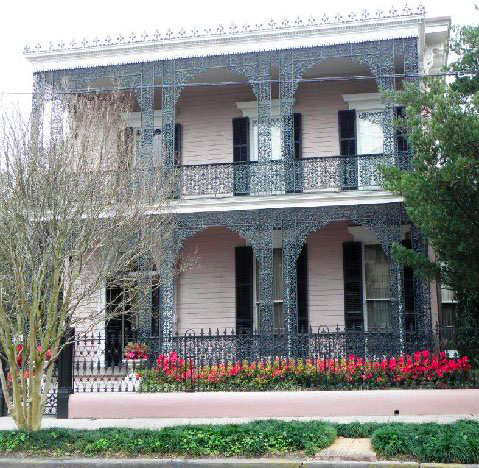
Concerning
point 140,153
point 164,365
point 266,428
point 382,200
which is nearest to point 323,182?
point 382,200

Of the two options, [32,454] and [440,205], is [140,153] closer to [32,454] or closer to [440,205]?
[440,205]

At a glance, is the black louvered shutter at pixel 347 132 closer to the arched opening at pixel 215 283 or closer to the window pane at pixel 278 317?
the arched opening at pixel 215 283

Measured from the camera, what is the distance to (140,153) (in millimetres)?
15664

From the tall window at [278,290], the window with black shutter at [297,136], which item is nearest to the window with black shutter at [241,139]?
the window with black shutter at [297,136]

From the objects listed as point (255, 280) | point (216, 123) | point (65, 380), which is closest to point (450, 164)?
point (65, 380)

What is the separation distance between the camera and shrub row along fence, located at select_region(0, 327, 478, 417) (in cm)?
1315

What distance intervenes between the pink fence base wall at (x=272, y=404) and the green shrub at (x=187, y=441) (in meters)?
2.64

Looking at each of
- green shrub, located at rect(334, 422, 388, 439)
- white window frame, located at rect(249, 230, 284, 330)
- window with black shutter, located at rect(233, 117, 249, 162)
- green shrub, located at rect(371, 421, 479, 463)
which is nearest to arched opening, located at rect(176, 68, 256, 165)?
window with black shutter, located at rect(233, 117, 249, 162)

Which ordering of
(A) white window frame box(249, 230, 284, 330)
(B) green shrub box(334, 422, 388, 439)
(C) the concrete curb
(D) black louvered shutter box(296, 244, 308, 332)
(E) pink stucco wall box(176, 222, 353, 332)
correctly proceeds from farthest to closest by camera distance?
(E) pink stucco wall box(176, 222, 353, 332), (D) black louvered shutter box(296, 244, 308, 332), (A) white window frame box(249, 230, 284, 330), (B) green shrub box(334, 422, 388, 439), (C) the concrete curb

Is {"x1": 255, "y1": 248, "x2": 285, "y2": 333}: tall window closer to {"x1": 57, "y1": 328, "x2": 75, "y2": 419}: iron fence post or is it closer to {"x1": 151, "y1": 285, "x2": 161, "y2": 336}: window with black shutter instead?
{"x1": 151, "y1": 285, "x2": 161, "y2": 336}: window with black shutter

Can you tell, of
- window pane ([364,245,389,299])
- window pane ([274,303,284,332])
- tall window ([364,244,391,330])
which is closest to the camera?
window pane ([274,303,284,332])

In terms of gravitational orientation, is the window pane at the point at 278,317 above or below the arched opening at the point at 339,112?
below

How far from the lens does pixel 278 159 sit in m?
17.2

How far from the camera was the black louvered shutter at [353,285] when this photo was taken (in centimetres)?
1752
